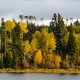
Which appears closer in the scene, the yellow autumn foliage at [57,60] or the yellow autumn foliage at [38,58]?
the yellow autumn foliage at [57,60]

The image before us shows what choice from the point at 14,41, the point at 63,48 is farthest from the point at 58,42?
the point at 14,41

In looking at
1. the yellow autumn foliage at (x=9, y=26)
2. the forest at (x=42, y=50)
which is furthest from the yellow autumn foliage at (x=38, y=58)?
the yellow autumn foliage at (x=9, y=26)

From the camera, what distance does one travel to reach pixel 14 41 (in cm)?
16388

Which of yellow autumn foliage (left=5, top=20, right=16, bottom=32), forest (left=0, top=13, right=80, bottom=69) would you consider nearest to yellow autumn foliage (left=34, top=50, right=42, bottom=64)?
forest (left=0, top=13, right=80, bottom=69)

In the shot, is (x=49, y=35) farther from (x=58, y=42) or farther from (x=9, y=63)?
(x=9, y=63)

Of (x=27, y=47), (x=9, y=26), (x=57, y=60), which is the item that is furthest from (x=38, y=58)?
(x=9, y=26)

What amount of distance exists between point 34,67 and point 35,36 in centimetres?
1077

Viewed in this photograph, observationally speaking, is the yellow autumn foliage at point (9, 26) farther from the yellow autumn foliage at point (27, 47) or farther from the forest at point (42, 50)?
the yellow autumn foliage at point (27, 47)

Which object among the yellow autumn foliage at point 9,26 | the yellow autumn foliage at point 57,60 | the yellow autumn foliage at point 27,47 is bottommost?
the yellow autumn foliage at point 57,60

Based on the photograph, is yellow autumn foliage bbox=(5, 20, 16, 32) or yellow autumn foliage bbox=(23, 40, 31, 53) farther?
yellow autumn foliage bbox=(5, 20, 16, 32)

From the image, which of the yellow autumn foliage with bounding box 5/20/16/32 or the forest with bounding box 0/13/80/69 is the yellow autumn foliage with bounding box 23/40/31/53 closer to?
the forest with bounding box 0/13/80/69

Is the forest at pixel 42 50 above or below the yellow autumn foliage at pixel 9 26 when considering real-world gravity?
below

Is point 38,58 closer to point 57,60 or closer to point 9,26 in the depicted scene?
point 57,60

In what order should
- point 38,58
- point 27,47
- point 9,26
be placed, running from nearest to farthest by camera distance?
point 38,58, point 27,47, point 9,26
